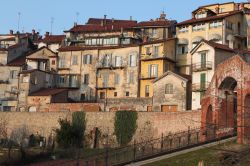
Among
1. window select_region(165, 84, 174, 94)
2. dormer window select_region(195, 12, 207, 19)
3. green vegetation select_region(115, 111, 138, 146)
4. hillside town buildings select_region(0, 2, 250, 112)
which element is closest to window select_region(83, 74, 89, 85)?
hillside town buildings select_region(0, 2, 250, 112)

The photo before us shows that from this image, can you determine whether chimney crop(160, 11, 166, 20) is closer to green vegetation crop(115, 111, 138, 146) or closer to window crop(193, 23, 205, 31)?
window crop(193, 23, 205, 31)

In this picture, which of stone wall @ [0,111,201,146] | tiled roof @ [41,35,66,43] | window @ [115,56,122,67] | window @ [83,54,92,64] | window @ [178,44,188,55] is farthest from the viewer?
tiled roof @ [41,35,66,43]

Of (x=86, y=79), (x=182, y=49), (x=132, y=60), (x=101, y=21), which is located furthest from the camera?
(x=101, y=21)

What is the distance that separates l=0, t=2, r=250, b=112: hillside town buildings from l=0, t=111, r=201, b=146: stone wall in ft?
19.3

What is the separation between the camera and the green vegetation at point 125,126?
184 ft

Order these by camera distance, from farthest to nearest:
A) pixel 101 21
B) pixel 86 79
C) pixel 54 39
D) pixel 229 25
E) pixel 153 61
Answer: pixel 101 21 → pixel 54 39 → pixel 86 79 → pixel 229 25 → pixel 153 61

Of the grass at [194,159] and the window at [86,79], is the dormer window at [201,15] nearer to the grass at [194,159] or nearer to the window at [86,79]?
the window at [86,79]

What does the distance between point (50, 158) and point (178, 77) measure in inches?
894

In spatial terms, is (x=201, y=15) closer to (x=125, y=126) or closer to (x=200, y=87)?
(x=200, y=87)

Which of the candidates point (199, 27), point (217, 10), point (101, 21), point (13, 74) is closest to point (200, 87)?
point (199, 27)

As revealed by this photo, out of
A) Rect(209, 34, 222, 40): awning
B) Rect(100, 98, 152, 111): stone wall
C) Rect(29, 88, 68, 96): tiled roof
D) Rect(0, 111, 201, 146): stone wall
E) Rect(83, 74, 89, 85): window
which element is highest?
Rect(209, 34, 222, 40): awning

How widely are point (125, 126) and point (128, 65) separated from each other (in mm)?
22730

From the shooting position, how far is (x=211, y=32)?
7581 cm

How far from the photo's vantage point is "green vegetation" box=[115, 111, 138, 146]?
184 ft
